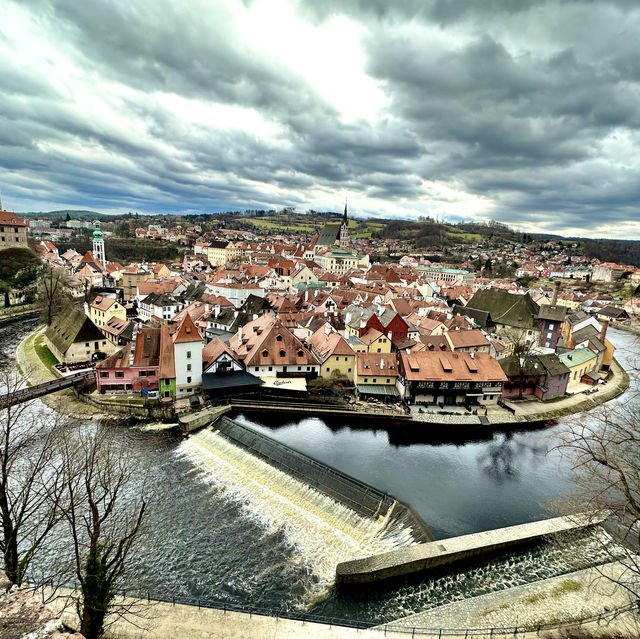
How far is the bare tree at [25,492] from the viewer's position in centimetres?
1238

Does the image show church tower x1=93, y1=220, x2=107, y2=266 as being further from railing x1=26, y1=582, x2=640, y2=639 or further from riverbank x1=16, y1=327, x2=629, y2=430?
railing x1=26, y1=582, x2=640, y2=639

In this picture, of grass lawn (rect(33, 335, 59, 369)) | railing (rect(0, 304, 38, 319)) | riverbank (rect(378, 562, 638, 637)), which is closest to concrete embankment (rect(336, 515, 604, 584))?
riverbank (rect(378, 562, 638, 637))

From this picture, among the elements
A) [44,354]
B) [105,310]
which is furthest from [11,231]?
[44,354]

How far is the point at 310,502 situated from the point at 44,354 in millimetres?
40513

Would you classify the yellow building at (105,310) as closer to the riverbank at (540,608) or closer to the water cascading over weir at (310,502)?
the water cascading over weir at (310,502)

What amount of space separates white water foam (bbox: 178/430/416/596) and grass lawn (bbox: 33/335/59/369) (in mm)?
26926

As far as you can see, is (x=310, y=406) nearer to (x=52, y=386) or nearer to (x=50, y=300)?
(x=52, y=386)

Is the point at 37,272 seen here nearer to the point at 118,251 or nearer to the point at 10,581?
the point at 118,251

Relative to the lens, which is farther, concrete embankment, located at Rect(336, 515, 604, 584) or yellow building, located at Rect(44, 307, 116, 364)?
yellow building, located at Rect(44, 307, 116, 364)

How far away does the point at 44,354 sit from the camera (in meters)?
46.1

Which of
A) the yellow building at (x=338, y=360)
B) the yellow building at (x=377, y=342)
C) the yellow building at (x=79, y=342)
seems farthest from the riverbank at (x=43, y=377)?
the yellow building at (x=377, y=342)

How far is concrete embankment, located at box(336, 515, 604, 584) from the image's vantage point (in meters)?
17.4

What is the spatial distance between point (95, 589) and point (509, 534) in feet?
61.3

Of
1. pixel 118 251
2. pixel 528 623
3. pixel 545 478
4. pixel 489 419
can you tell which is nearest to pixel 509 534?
pixel 528 623
